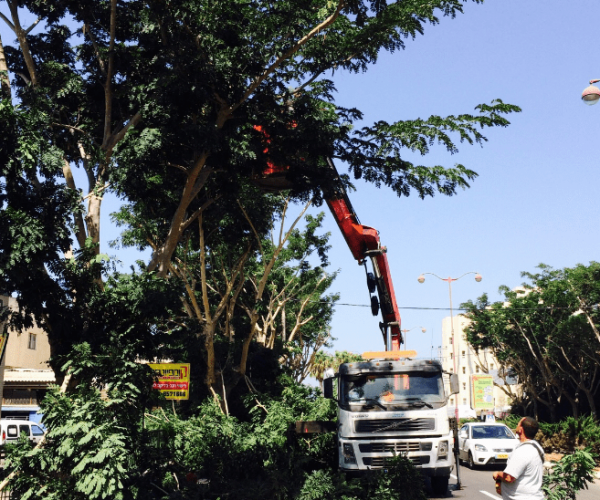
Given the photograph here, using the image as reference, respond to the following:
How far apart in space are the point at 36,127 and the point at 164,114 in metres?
2.70

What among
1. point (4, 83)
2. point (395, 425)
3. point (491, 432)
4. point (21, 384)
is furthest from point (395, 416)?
point (21, 384)

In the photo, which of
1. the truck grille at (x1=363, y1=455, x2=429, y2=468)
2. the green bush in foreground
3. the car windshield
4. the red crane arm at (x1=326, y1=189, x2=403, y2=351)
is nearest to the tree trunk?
the red crane arm at (x1=326, y1=189, x2=403, y2=351)

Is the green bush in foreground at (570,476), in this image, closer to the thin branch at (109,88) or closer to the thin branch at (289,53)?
the thin branch at (289,53)

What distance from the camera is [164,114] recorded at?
13.3 m

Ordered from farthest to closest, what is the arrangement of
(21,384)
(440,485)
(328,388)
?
(21,384) < (328,388) < (440,485)

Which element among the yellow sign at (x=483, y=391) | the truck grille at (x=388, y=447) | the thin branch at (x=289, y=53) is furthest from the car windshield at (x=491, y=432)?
the yellow sign at (x=483, y=391)

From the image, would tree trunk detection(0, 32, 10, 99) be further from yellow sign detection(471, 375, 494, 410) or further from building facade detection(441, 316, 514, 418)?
building facade detection(441, 316, 514, 418)

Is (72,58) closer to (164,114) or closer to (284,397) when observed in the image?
(164,114)

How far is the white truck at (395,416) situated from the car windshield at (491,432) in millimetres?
8708

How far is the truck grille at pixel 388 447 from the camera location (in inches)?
585

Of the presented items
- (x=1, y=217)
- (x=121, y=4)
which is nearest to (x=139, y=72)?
(x=121, y=4)

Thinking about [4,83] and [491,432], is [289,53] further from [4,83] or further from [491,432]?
[491,432]

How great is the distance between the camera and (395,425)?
14.9 metres

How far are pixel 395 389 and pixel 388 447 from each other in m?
1.24
